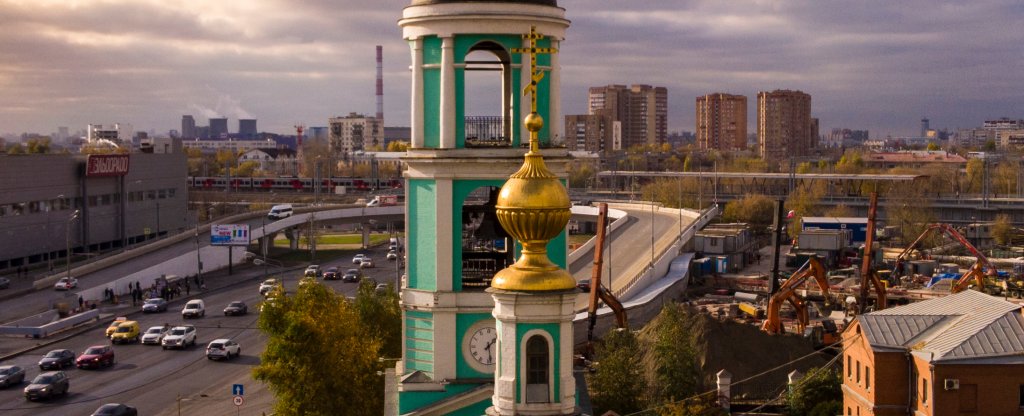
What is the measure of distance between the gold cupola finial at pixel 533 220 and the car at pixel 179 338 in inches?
1380

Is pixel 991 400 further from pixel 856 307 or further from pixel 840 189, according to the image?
pixel 840 189

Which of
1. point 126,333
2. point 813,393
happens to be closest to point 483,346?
point 813,393

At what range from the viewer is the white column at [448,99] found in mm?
18734

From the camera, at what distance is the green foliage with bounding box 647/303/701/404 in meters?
34.0

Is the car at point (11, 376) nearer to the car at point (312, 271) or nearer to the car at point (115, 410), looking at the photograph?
the car at point (115, 410)

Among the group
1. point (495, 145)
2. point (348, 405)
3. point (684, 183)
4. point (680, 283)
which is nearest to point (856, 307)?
point (680, 283)

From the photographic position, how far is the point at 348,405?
27391 millimetres

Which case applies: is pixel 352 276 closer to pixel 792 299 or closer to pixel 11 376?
pixel 792 299

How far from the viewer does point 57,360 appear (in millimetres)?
43500

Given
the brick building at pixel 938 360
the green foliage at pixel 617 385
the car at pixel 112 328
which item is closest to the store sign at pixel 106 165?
the car at pixel 112 328

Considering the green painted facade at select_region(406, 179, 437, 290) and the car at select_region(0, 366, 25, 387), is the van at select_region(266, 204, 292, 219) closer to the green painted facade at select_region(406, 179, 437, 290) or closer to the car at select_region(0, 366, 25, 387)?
the car at select_region(0, 366, 25, 387)

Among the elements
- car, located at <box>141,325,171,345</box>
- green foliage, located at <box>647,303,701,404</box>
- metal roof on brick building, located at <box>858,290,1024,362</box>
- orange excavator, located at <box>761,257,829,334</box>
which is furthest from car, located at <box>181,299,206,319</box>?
metal roof on brick building, located at <box>858,290,1024,362</box>

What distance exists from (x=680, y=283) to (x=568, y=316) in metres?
47.4

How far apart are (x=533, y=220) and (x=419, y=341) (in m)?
5.21
